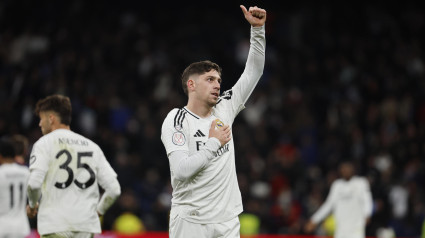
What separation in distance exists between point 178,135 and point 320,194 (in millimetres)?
10391

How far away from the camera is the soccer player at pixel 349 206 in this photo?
1299 cm

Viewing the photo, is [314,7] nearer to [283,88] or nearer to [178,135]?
[283,88]

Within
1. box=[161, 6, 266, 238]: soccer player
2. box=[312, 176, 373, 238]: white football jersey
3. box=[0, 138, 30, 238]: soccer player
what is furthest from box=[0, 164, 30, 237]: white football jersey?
box=[312, 176, 373, 238]: white football jersey

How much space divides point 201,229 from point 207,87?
1.11 metres

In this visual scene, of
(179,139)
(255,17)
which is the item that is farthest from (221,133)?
(255,17)

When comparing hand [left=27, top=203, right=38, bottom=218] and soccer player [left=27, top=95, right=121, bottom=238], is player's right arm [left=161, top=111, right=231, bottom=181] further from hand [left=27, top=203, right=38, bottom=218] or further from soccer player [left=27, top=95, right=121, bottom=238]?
hand [left=27, top=203, right=38, bottom=218]

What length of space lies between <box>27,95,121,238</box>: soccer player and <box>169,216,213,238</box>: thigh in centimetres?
122

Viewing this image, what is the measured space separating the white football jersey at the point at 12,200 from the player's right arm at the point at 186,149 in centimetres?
205

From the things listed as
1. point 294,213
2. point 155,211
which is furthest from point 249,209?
point 155,211

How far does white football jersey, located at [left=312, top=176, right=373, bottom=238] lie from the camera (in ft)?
42.6

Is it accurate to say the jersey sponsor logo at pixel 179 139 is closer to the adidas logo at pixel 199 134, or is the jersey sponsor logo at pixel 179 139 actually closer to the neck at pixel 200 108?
the adidas logo at pixel 199 134

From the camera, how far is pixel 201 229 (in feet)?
19.1

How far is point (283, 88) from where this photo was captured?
18500 mm

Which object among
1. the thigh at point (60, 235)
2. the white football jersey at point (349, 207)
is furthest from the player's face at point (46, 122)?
the white football jersey at point (349, 207)
